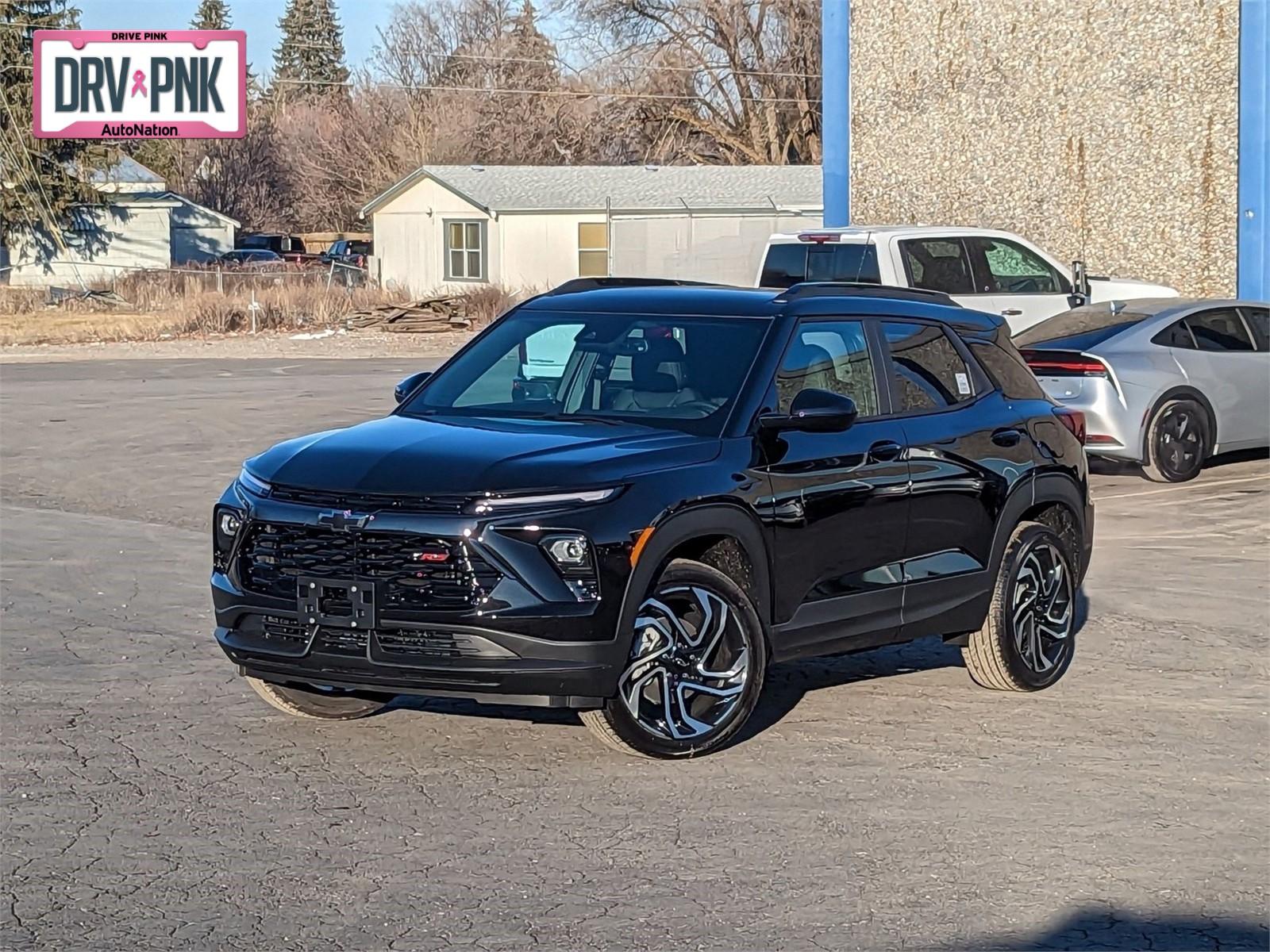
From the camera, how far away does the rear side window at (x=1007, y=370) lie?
8.44 m

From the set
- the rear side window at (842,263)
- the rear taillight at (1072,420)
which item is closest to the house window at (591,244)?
the rear side window at (842,263)

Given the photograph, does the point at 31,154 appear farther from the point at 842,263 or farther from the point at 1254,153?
the point at 842,263

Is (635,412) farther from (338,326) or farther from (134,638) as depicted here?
(338,326)

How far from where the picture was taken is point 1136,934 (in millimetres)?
5145

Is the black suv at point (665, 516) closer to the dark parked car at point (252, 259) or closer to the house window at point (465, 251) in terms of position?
the house window at point (465, 251)

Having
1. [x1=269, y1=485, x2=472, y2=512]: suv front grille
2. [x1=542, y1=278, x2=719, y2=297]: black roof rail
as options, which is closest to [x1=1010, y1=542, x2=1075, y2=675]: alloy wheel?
[x1=542, y1=278, x2=719, y2=297]: black roof rail

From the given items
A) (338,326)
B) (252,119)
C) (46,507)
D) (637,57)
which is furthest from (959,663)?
(252,119)

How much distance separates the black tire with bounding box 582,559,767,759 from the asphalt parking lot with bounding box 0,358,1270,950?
136 millimetres

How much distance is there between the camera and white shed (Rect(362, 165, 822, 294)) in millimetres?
47500

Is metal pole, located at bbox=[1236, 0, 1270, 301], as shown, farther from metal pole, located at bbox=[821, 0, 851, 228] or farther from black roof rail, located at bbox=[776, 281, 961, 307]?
black roof rail, located at bbox=[776, 281, 961, 307]

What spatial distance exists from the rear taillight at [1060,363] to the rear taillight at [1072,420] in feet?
19.7

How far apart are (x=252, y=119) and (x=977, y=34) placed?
73.3 metres

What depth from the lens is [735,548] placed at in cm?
700

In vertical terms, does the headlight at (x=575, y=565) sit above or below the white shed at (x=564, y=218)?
below
